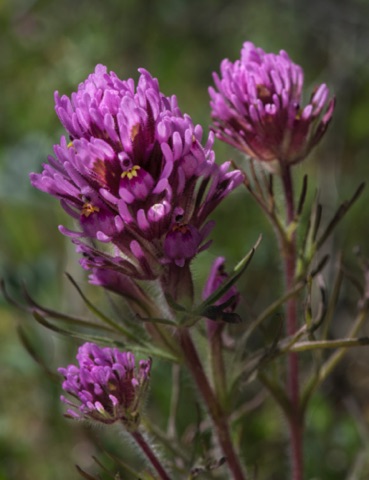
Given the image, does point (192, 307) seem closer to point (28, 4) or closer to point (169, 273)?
point (169, 273)

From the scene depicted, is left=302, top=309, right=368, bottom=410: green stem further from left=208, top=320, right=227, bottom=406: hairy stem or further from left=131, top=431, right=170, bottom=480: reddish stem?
left=131, top=431, right=170, bottom=480: reddish stem

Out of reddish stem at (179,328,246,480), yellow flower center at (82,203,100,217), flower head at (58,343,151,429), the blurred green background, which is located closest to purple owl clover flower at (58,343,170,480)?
flower head at (58,343,151,429)

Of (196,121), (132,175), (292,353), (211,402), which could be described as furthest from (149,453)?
(196,121)

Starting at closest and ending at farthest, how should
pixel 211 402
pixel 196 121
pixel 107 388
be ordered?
1. pixel 107 388
2. pixel 211 402
3. pixel 196 121

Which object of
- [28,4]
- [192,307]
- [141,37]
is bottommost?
[192,307]

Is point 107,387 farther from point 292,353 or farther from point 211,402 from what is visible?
point 292,353

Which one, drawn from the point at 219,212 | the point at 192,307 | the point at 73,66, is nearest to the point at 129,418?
the point at 192,307
